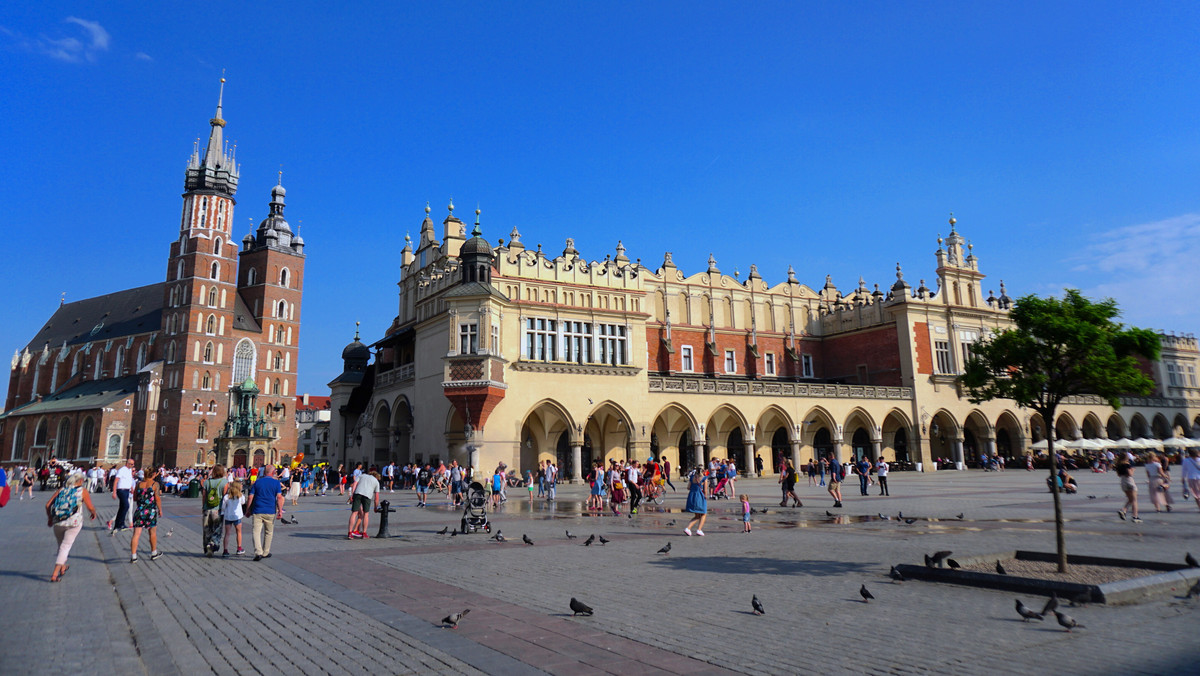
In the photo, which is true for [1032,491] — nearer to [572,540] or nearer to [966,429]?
[572,540]

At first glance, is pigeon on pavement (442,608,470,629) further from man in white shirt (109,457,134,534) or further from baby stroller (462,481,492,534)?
man in white shirt (109,457,134,534)

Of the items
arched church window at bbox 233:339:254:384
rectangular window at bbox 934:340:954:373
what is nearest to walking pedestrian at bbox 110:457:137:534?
rectangular window at bbox 934:340:954:373

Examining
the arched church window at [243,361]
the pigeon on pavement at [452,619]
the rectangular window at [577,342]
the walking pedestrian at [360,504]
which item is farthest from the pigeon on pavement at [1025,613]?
the arched church window at [243,361]

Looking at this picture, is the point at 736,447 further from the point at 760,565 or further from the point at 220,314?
the point at 220,314

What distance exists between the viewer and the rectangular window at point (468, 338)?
3322 cm

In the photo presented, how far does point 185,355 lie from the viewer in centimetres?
7438

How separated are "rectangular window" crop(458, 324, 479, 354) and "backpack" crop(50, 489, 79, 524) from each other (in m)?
23.4

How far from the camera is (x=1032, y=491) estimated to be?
83.6 feet

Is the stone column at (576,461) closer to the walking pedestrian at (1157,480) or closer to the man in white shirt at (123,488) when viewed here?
the man in white shirt at (123,488)

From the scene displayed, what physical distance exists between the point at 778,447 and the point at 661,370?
9657mm

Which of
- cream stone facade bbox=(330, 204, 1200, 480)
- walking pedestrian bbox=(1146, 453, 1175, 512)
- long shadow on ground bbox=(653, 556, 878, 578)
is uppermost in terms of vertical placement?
cream stone facade bbox=(330, 204, 1200, 480)

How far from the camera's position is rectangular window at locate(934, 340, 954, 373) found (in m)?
46.7

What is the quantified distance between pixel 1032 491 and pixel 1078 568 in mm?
19344

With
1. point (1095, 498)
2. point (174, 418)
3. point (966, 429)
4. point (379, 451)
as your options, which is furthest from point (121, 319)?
point (1095, 498)
